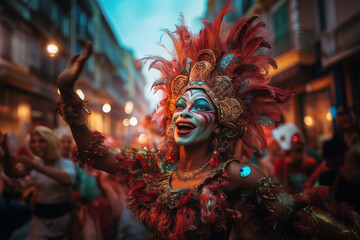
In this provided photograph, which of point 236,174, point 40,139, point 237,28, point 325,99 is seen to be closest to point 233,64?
point 237,28

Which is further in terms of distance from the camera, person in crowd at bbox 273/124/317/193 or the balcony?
the balcony

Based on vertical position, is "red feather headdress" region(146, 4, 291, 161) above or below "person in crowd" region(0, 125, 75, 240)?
above

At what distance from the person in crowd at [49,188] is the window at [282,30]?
10.5 metres

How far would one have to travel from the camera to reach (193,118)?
6.49 ft

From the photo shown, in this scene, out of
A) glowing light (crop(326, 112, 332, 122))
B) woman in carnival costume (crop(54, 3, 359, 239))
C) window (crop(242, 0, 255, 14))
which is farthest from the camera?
glowing light (crop(326, 112, 332, 122))

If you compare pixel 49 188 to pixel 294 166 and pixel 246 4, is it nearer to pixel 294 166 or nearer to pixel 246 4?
A: pixel 294 166

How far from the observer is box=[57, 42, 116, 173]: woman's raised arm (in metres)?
1.93

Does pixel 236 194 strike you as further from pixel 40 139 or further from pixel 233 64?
pixel 40 139

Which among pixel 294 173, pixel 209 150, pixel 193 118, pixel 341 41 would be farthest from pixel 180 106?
pixel 341 41

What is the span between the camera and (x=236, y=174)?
1842 mm

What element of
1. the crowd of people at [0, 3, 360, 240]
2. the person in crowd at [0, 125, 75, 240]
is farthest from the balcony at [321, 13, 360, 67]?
the person in crowd at [0, 125, 75, 240]

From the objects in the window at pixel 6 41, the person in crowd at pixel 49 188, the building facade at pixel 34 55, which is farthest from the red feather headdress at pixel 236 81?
the window at pixel 6 41

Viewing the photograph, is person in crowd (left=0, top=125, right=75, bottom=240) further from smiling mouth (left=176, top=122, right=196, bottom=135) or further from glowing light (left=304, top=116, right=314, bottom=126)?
glowing light (left=304, top=116, right=314, bottom=126)

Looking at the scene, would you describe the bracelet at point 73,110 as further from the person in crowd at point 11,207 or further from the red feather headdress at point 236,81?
the person in crowd at point 11,207
